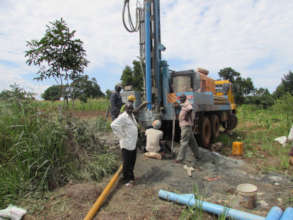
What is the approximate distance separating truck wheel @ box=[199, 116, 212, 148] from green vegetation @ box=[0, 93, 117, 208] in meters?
3.36

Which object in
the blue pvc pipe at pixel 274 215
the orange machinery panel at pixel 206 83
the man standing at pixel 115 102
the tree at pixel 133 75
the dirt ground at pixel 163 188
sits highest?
the tree at pixel 133 75

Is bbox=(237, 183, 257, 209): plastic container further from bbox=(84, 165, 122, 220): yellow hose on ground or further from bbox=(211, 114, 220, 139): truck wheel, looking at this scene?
bbox=(211, 114, 220, 139): truck wheel

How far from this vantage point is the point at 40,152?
3.75 m

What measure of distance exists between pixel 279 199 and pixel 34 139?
13.4 feet

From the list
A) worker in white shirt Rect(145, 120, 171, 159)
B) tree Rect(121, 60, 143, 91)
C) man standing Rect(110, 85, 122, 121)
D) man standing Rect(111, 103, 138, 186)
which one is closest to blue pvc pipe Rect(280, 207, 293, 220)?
man standing Rect(111, 103, 138, 186)

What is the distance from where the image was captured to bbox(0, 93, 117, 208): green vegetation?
347 centimetres

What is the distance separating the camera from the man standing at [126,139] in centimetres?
389

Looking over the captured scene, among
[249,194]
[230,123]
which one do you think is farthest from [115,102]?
[230,123]

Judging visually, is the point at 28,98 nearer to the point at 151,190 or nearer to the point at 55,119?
the point at 55,119

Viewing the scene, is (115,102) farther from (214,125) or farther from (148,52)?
(214,125)

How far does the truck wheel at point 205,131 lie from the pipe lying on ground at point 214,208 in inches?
152

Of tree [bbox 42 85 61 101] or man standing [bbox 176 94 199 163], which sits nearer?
man standing [bbox 176 94 199 163]

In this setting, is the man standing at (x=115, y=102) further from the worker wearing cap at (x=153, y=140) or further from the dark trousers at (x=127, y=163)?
the dark trousers at (x=127, y=163)

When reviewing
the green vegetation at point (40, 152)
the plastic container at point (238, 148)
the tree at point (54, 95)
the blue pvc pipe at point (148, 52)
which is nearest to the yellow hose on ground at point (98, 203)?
the green vegetation at point (40, 152)
